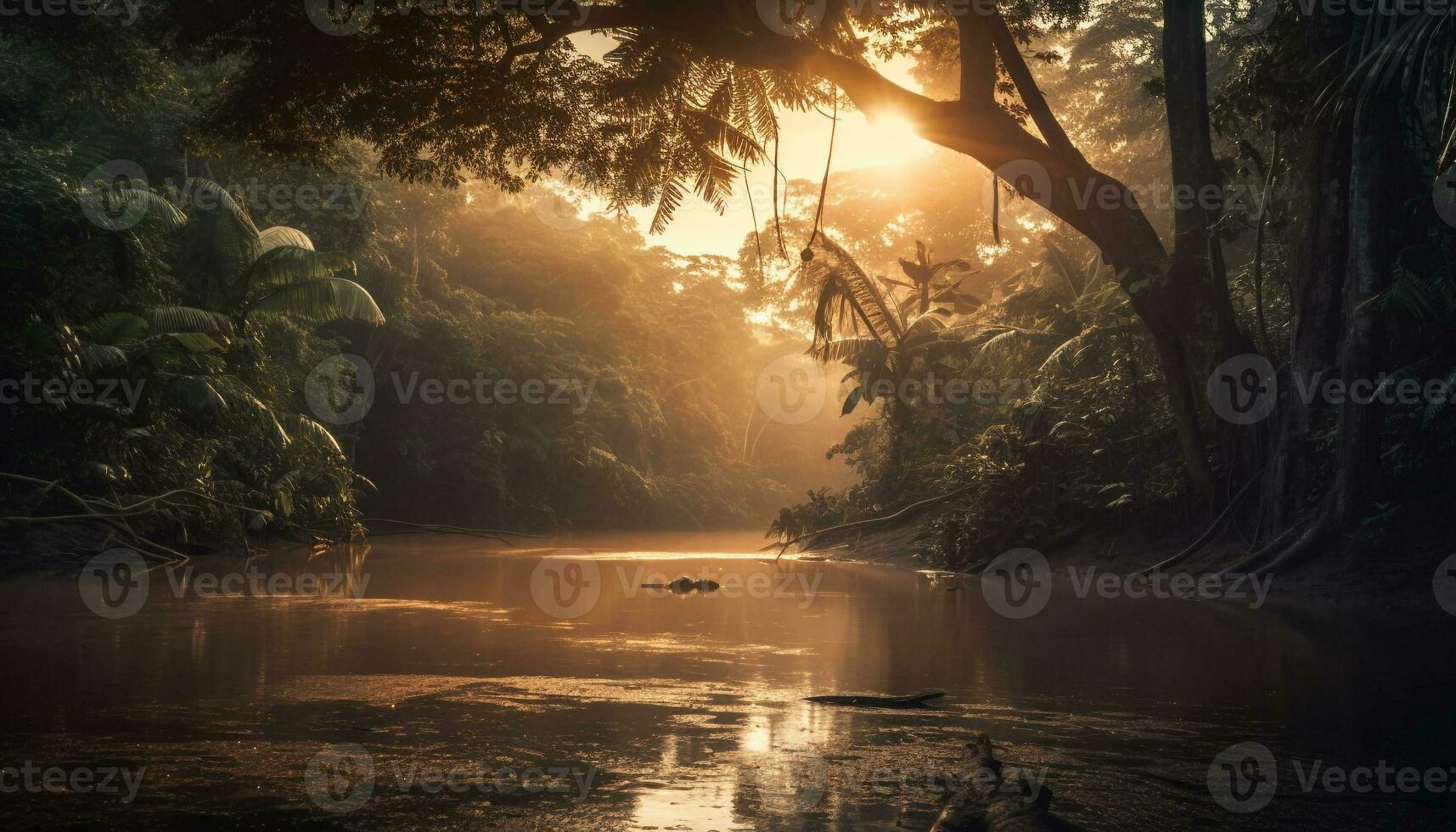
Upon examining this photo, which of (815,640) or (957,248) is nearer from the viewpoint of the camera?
(815,640)

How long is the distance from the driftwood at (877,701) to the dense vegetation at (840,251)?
159 inches

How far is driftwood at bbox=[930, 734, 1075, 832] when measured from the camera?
279 centimetres

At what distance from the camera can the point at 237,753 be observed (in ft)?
12.7

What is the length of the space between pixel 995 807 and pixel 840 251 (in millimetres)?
17055

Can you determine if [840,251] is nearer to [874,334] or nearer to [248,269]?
[874,334]

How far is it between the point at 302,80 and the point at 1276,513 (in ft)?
31.1

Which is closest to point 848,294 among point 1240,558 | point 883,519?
point 883,519

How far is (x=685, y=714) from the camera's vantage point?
4.82 metres

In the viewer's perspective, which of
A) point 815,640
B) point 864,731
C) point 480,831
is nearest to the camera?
point 480,831

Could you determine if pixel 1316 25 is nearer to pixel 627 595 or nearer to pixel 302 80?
pixel 627 595

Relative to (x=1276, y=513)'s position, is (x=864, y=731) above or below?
below

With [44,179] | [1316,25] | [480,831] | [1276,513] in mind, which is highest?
[1316,25]

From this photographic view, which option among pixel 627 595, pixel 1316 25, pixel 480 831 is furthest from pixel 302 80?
pixel 1316 25

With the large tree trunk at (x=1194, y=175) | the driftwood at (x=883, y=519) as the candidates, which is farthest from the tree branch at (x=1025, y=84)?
the driftwood at (x=883, y=519)
